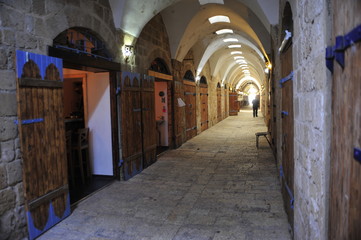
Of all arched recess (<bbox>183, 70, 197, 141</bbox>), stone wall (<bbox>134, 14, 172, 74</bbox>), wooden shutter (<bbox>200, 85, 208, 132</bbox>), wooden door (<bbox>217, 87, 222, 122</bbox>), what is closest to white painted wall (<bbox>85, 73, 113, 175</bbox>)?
stone wall (<bbox>134, 14, 172, 74</bbox>)

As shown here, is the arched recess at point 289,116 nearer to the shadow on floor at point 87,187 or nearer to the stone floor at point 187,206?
the stone floor at point 187,206

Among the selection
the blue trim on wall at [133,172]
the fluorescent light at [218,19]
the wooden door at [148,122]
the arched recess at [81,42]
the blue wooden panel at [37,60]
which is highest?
the fluorescent light at [218,19]

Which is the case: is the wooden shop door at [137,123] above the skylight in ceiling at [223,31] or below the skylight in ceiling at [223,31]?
below

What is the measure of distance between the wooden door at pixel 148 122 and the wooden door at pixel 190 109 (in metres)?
3.29

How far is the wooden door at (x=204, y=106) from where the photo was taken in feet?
39.5

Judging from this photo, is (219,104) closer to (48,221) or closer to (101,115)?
(101,115)

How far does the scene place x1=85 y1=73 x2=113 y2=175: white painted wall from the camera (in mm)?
5223

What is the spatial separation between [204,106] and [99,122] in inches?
305

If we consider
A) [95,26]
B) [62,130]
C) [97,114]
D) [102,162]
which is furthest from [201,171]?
[95,26]

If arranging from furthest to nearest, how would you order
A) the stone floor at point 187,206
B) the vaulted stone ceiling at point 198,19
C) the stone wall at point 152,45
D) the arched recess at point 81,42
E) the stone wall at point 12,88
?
the stone wall at point 152,45 < the vaulted stone ceiling at point 198,19 < the arched recess at point 81,42 < the stone floor at point 187,206 < the stone wall at point 12,88

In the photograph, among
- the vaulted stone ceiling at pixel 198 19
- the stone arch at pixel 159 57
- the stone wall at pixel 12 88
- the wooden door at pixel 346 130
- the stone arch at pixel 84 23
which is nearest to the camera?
the wooden door at pixel 346 130

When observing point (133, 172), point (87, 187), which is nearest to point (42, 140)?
point (87, 187)

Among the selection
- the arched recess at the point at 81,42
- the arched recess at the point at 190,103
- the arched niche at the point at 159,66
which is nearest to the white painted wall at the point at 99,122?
the arched recess at the point at 81,42

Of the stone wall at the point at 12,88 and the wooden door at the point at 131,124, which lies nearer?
the stone wall at the point at 12,88
